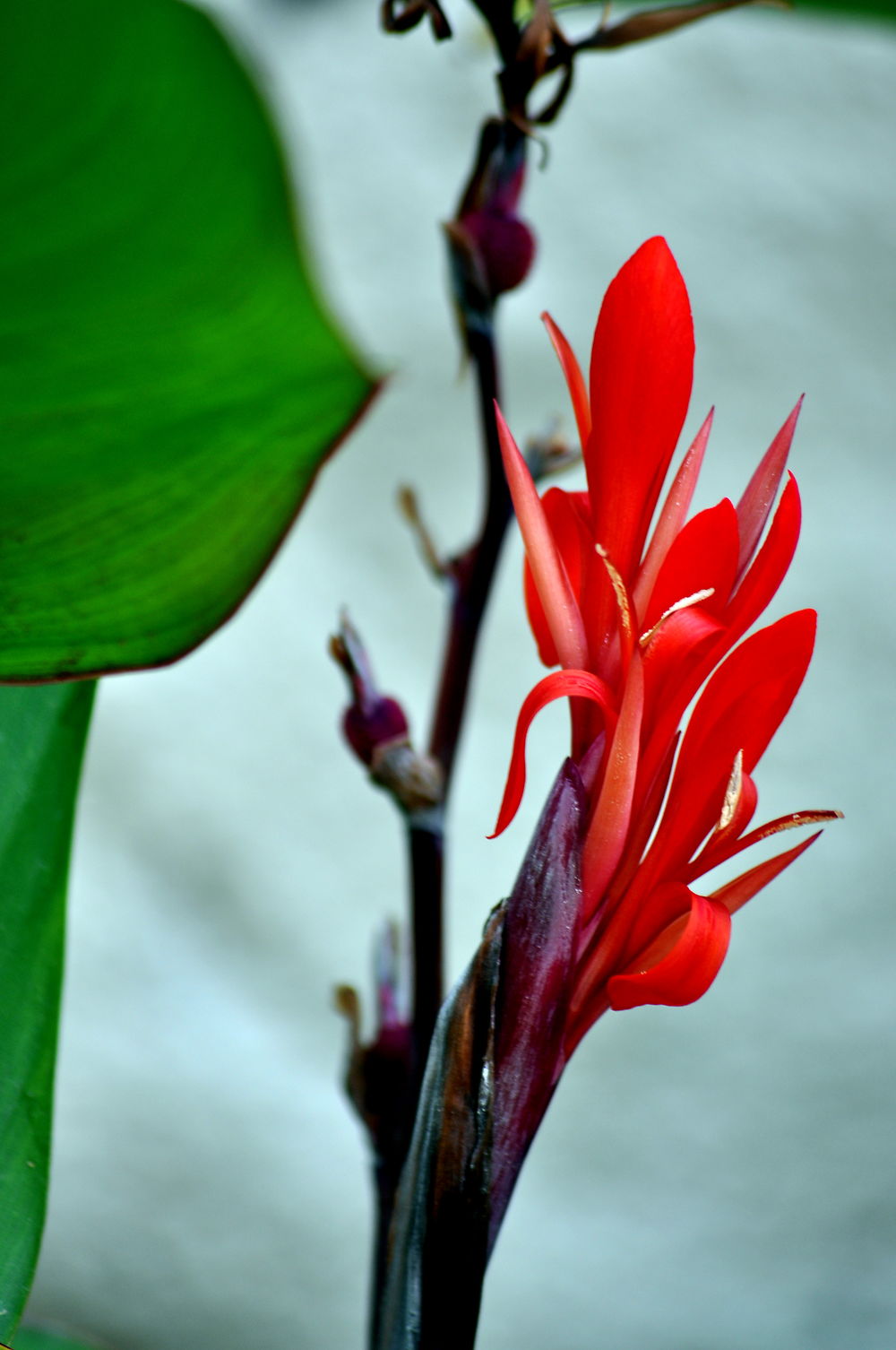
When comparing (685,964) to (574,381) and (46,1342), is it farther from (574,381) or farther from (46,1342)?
(46,1342)

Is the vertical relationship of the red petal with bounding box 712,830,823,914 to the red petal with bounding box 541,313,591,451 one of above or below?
below

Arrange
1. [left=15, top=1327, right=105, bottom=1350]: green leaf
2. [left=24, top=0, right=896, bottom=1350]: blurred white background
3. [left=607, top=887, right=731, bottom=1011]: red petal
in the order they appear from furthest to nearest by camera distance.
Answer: [left=24, top=0, right=896, bottom=1350]: blurred white background
[left=15, top=1327, right=105, bottom=1350]: green leaf
[left=607, top=887, right=731, bottom=1011]: red petal

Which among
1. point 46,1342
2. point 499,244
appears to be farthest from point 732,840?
point 46,1342

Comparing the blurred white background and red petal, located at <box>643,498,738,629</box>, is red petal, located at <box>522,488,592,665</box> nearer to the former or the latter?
red petal, located at <box>643,498,738,629</box>

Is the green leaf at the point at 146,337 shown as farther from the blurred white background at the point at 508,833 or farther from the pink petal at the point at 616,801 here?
the blurred white background at the point at 508,833

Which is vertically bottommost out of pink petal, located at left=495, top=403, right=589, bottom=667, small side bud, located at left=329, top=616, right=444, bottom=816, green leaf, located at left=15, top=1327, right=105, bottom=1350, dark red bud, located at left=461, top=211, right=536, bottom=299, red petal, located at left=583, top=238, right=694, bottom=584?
green leaf, located at left=15, top=1327, right=105, bottom=1350

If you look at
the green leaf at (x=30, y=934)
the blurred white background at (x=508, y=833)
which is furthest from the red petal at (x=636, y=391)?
the blurred white background at (x=508, y=833)

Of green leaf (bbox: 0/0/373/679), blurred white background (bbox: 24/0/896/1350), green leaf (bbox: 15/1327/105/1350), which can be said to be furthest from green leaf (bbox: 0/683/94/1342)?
blurred white background (bbox: 24/0/896/1350)
